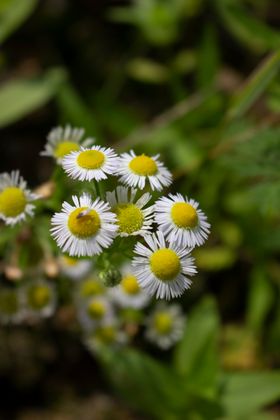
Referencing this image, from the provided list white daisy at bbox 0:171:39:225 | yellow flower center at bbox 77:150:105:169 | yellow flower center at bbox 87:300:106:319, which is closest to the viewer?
yellow flower center at bbox 77:150:105:169

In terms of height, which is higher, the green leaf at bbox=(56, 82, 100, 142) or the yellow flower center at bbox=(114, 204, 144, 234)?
the green leaf at bbox=(56, 82, 100, 142)

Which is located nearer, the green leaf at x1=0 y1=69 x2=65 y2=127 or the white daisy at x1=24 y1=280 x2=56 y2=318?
the white daisy at x1=24 y1=280 x2=56 y2=318

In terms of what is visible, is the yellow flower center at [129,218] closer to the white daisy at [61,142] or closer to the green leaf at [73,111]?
the white daisy at [61,142]

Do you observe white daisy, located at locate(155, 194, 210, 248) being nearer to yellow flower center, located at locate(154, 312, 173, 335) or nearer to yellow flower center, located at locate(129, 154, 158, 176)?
yellow flower center, located at locate(129, 154, 158, 176)

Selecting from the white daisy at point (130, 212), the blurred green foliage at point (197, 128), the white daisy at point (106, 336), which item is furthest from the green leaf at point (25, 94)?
the white daisy at point (130, 212)

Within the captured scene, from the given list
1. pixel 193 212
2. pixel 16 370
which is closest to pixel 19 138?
pixel 16 370

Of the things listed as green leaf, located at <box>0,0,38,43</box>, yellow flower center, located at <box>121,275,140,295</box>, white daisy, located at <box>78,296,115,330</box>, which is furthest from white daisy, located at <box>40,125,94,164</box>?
green leaf, located at <box>0,0,38,43</box>
